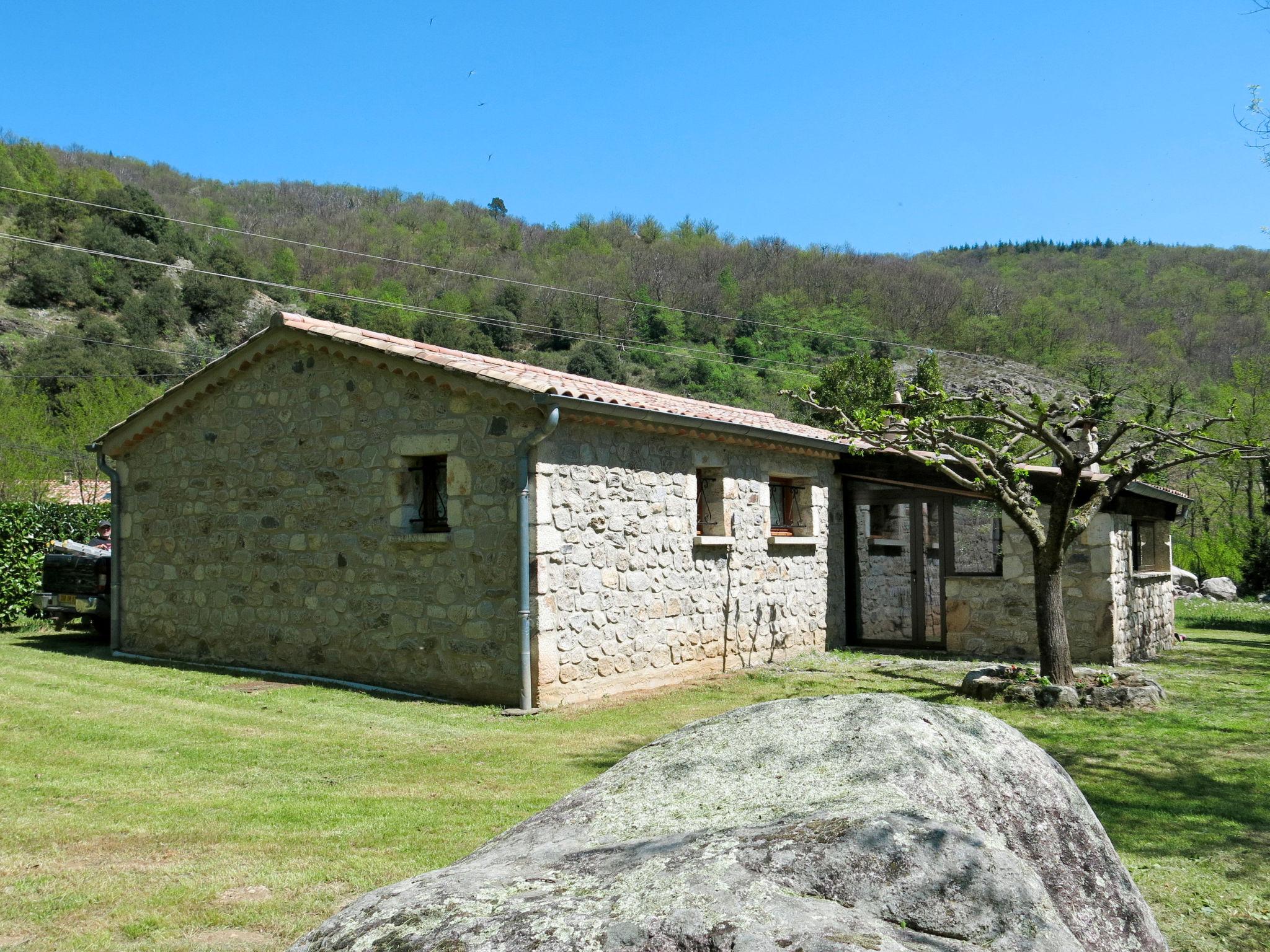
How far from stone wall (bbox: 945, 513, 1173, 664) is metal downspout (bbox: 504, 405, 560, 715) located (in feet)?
23.7

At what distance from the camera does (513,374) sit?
993 cm

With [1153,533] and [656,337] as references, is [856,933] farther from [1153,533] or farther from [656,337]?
[656,337]

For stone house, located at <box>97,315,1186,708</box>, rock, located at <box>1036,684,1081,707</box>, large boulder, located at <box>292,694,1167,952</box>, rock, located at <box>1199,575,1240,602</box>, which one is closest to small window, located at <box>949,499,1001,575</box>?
stone house, located at <box>97,315,1186,708</box>

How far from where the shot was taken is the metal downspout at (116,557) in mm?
13320

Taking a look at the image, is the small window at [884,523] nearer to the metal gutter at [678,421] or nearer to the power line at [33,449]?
the metal gutter at [678,421]

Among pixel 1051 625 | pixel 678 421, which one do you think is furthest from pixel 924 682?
pixel 678 421

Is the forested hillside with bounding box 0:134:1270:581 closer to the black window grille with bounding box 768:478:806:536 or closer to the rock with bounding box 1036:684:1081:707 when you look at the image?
the black window grille with bounding box 768:478:806:536

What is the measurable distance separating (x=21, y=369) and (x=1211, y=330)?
169 ft

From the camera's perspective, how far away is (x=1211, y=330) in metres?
48.6

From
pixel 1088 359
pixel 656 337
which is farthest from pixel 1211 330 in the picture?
pixel 656 337

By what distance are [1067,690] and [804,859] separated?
865 centimetres

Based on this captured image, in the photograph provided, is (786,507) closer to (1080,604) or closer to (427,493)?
(1080,604)

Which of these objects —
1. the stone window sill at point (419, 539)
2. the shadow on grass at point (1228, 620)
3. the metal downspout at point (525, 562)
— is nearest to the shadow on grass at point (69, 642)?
the stone window sill at point (419, 539)

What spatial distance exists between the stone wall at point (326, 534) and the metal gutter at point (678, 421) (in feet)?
1.30
